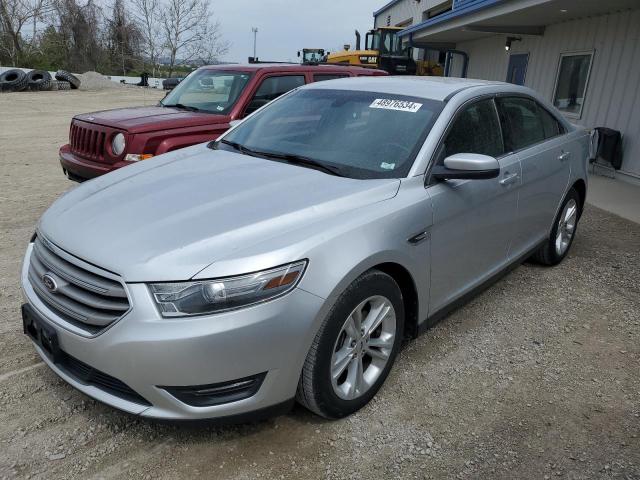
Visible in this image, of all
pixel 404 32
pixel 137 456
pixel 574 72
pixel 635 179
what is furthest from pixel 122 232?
pixel 404 32

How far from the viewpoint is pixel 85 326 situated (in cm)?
A: 218

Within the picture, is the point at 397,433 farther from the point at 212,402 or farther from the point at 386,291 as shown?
the point at 212,402

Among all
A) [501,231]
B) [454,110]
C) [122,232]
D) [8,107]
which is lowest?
[8,107]

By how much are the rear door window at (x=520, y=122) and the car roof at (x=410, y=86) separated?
221 millimetres

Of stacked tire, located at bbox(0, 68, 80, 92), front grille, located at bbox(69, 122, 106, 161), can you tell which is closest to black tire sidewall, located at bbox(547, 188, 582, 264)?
front grille, located at bbox(69, 122, 106, 161)

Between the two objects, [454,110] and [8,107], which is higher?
[454,110]

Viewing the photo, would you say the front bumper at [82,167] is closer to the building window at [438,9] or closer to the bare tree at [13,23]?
the building window at [438,9]

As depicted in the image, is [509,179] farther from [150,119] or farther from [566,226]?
[150,119]

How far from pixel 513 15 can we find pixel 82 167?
8650 millimetres

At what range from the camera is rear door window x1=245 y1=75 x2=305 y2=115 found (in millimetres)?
6012

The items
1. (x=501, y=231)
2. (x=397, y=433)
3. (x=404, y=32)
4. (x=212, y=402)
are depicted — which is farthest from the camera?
(x=404, y=32)

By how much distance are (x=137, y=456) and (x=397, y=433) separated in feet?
4.00

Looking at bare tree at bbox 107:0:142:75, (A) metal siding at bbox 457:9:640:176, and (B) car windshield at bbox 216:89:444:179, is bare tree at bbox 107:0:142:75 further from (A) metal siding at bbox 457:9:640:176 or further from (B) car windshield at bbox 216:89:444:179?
(B) car windshield at bbox 216:89:444:179

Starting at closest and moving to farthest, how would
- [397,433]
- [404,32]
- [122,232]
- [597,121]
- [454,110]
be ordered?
1. [122,232]
2. [397,433]
3. [454,110]
4. [597,121]
5. [404,32]
